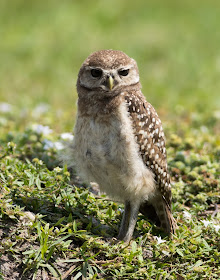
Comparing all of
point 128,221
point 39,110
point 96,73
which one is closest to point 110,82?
point 96,73

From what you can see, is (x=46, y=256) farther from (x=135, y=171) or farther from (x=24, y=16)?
(x=24, y=16)

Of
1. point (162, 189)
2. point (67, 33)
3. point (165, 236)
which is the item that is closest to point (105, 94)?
point (162, 189)

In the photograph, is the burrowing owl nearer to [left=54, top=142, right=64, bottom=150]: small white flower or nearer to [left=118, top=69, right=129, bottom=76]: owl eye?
[left=118, top=69, right=129, bottom=76]: owl eye

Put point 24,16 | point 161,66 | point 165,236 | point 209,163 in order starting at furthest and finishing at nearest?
point 24,16, point 161,66, point 209,163, point 165,236

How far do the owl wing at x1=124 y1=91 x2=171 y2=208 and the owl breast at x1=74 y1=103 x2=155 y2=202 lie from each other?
0.22 feet

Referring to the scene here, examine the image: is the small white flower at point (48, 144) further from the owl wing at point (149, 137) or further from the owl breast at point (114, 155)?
the owl wing at point (149, 137)

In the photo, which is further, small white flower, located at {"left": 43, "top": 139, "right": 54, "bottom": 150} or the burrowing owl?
small white flower, located at {"left": 43, "top": 139, "right": 54, "bottom": 150}

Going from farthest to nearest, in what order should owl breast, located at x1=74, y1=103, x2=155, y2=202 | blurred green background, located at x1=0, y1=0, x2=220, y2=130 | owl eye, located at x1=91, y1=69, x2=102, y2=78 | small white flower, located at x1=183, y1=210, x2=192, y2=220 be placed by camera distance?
blurred green background, located at x1=0, y1=0, x2=220, y2=130 < small white flower, located at x1=183, y1=210, x2=192, y2=220 < owl eye, located at x1=91, y1=69, x2=102, y2=78 < owl breast, located at x1=74, y1=103, x2=155, y2=202

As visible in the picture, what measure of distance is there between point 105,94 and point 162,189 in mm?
951

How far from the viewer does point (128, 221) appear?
413 centimetres

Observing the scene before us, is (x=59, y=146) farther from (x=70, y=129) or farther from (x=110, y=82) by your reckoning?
(x=110, y=82)

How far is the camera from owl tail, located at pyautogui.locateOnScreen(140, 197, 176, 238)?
13.5ft

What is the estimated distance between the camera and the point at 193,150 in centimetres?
561

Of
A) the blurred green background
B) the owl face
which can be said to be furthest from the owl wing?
the blurred green background
